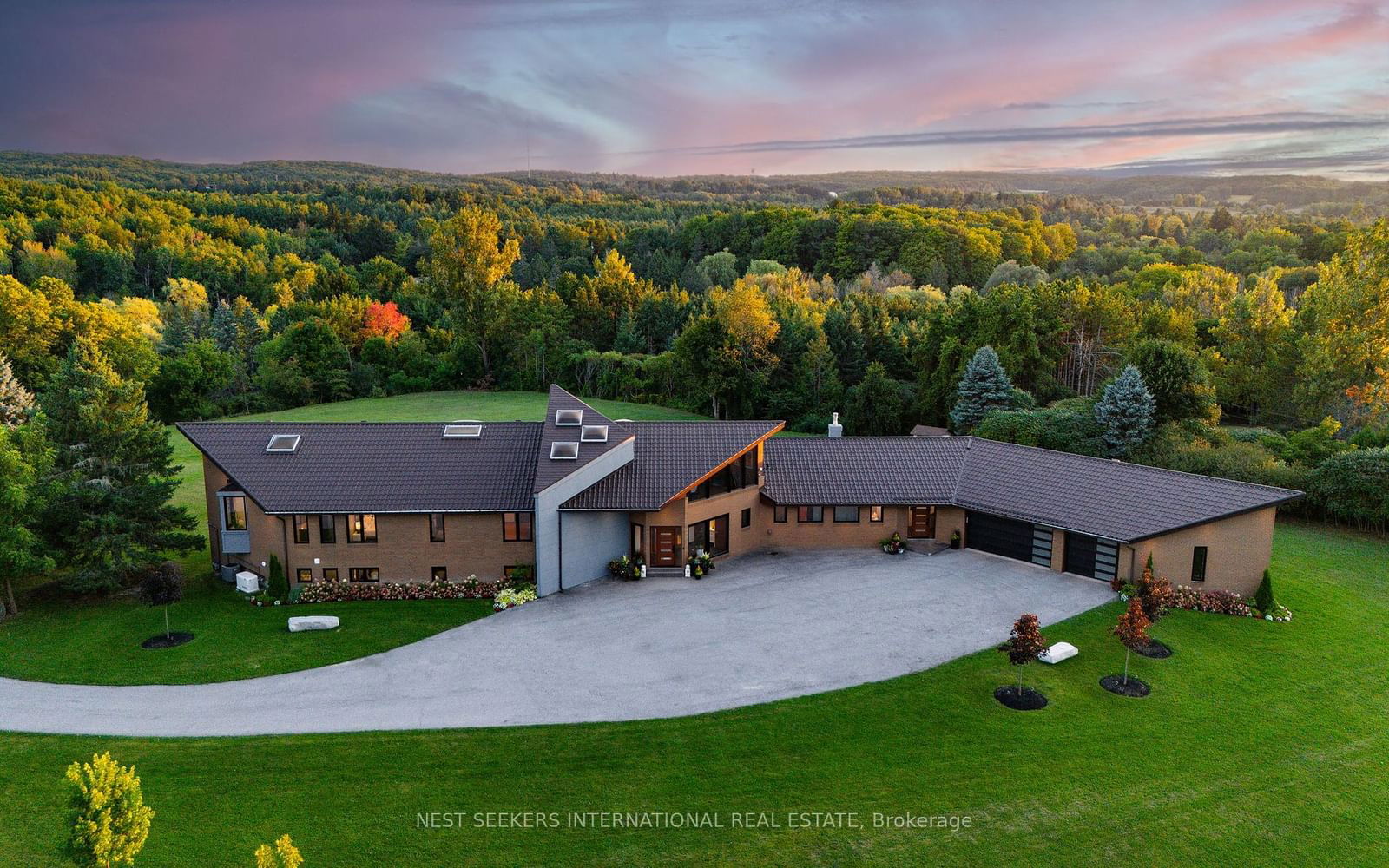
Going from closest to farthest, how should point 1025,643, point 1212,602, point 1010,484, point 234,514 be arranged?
point 1025,643, point 1212,602, point 234,514, point 1010,484

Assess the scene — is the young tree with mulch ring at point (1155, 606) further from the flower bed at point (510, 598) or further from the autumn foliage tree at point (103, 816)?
the autumn foliage tree at point (103, 816)

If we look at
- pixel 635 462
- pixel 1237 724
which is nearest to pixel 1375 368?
pixel 1237 724

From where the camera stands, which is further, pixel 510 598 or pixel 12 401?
pixel 12 401

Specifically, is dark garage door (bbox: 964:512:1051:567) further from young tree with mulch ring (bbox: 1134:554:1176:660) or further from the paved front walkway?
young tree with mulch ring (bbox: 1134:554:1176:660)

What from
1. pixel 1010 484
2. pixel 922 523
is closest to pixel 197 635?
pixel 922 523

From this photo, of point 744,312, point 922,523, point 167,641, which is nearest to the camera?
point 167,641

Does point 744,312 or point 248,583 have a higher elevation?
point 744,312

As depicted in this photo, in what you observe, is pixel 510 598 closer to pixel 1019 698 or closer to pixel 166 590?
pixel 166 590

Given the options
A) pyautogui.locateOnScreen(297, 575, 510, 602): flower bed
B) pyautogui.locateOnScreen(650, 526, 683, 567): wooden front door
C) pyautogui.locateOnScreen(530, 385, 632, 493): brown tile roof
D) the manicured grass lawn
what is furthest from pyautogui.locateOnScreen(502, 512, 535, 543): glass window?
the manicured grass lawn

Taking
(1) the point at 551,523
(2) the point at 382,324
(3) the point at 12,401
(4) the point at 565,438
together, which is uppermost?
(2) the point at 382,324
